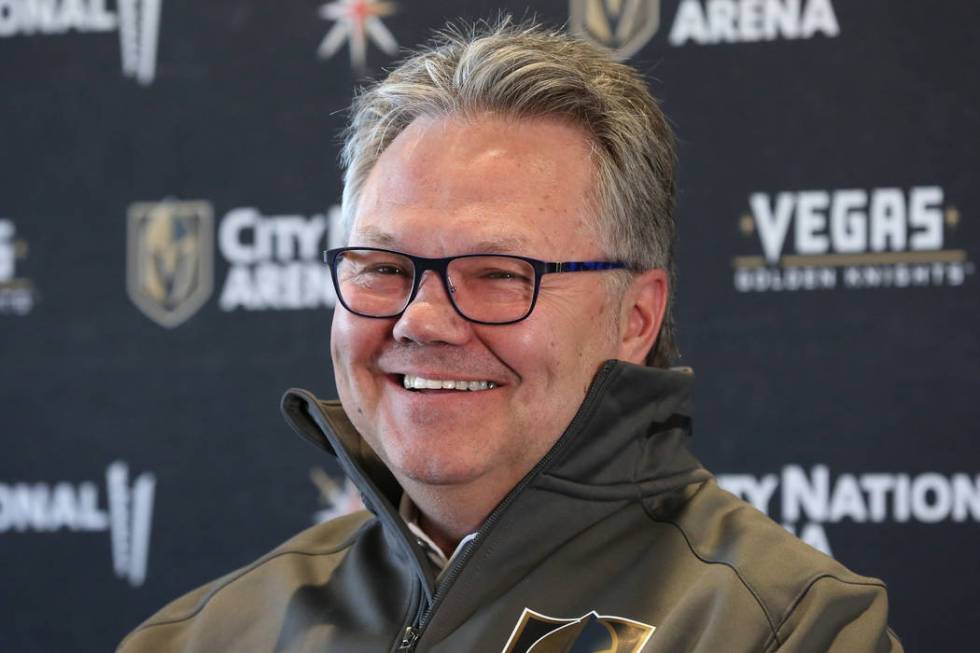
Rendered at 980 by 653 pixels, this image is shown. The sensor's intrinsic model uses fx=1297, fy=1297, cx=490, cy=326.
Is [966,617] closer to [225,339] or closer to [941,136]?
[941,136]

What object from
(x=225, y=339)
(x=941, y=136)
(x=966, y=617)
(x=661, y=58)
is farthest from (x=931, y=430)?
(x=225, y=339)

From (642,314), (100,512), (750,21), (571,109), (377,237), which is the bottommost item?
(100,512)

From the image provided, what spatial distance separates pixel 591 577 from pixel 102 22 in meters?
1.61

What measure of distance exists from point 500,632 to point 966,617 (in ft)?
3.50

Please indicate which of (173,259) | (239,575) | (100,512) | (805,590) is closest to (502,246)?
(805,590)

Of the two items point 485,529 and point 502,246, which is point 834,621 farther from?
point 502,246

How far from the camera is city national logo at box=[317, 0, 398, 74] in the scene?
2.35 m

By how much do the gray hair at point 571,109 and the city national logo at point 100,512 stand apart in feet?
3.55

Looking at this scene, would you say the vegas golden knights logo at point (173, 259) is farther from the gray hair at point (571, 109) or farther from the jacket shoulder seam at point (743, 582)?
the jacket shoulder seam at point (743, 582)

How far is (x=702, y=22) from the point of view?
2.22 m

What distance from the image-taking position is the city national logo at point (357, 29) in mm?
2346

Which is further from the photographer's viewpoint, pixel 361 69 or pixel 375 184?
pixel 361 69

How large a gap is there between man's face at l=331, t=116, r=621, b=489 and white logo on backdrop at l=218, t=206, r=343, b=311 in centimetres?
93

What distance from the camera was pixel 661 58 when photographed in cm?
224
